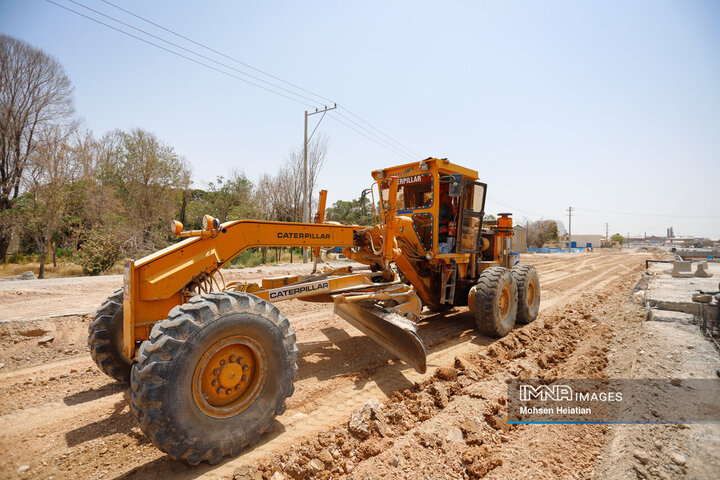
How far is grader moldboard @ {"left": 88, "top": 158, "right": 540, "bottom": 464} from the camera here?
8.58 feet

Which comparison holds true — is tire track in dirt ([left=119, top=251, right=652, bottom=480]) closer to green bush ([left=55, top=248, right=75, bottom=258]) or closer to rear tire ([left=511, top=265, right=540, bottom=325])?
rear tire ([left=511, top=265, right=540, bottom=325])

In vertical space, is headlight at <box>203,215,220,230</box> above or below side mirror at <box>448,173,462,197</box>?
below

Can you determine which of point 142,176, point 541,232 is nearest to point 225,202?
point 142,176

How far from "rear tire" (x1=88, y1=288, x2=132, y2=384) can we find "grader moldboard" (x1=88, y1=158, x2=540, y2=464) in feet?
0.03

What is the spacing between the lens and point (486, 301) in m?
6.06

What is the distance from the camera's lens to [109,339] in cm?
368

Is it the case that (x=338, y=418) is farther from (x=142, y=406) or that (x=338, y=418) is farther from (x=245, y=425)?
(x=142, y=406)

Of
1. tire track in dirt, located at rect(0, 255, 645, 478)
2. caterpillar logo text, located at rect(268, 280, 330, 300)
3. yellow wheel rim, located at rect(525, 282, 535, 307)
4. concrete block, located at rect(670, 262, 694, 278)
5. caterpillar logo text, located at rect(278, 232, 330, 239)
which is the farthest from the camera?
concrete block, located at rect(670, 262, 694, 278)

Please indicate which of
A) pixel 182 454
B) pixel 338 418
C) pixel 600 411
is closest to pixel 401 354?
pixel 338 418

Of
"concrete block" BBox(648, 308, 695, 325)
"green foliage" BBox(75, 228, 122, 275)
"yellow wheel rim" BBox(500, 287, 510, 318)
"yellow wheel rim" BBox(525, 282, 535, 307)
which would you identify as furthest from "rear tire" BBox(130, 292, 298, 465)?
"green foliage" BBox(75, 228, 122, 275)

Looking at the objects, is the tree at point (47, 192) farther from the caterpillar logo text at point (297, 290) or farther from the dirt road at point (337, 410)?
the caterpillar logo text at point (297, 290)

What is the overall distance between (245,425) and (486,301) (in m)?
4.45

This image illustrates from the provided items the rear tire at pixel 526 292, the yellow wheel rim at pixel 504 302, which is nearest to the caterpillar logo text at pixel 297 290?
the yellow wheel rim at pixel 504 302

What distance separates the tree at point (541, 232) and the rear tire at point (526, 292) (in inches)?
1968
